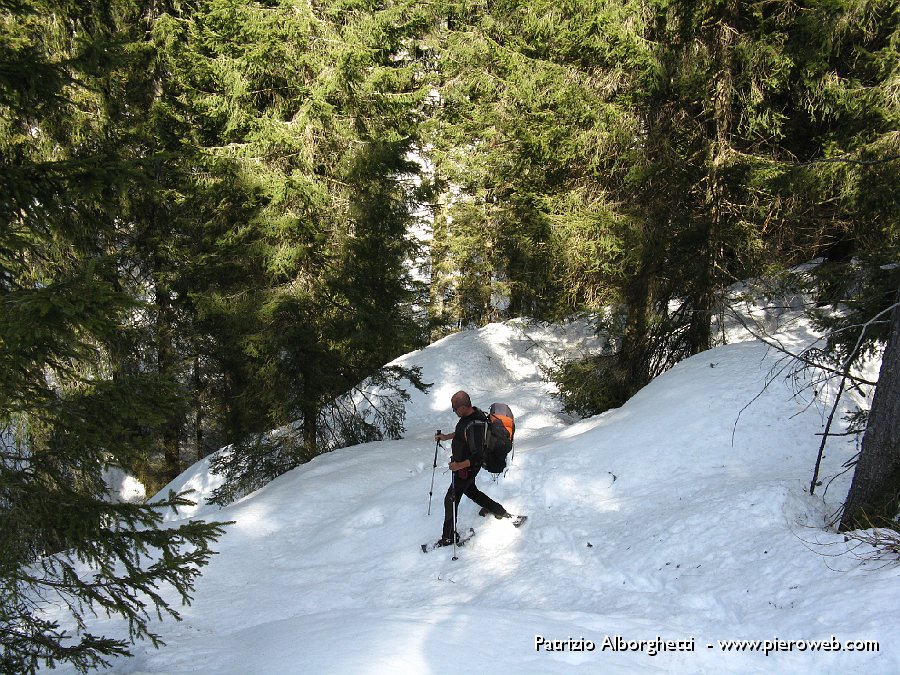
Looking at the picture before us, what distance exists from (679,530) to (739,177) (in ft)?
23.9

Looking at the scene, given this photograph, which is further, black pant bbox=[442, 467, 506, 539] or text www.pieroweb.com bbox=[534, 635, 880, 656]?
black pant bbox=[442, 467, 506, 539]

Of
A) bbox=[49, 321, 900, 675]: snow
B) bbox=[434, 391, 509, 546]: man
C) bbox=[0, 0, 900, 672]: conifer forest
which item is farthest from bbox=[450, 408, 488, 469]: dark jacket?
bbox=[0, 0, 900, 672]: conifer forest

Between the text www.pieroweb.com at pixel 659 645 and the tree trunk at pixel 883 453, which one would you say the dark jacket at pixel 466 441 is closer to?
the text www.pieroweb.com at pixel 659 645

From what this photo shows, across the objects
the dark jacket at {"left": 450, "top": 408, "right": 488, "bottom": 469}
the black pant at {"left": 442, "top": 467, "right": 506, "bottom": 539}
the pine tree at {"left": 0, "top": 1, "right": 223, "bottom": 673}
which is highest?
the pine tree at {"left": 0, "top": 1, "right": 223, "bottom": 673}

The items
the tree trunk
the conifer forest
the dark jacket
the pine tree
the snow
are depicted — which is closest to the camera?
the pine tree

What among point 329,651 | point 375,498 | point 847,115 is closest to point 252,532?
point 375,498

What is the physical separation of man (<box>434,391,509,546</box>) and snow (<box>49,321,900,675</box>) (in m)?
0.43

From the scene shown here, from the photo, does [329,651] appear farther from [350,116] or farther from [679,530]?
[350,116]

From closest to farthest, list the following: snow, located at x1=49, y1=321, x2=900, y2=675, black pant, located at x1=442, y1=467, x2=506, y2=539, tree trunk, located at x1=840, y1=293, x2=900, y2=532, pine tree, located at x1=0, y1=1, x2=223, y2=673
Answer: pine tree, located at x1=0, y1=1, x2=223, y2=673 → snow, located at x1=49, y1=321, x2=900, y2=675 → tree trunk, located at x1=840, y1=293, x2=900, y2=532 → black pant, located at x1=442, y1=467, x2=506, y2=539

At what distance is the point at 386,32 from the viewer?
478 inches

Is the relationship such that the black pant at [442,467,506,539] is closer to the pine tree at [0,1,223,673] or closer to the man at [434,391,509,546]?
the man at [434,391,509,546]

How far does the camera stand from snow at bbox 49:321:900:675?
4691mm

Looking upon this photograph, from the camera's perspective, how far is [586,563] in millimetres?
6695

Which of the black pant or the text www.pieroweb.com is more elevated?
the black pant
